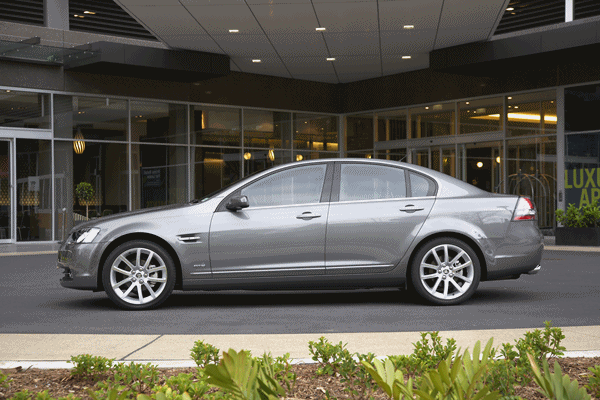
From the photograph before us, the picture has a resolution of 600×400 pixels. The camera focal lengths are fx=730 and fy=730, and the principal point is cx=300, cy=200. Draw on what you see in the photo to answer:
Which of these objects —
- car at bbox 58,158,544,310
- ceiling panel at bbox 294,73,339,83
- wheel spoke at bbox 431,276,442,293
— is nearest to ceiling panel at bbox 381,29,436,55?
ceiling panel at bbox 294,73,339,83

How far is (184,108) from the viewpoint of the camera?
23.7m

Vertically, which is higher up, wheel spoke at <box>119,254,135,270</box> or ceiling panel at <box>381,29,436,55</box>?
ceiling panel at <box>381,29,436,55</box>

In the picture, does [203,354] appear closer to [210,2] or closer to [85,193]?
[210,2]

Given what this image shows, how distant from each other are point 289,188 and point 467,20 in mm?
11942

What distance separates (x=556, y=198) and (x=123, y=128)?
516 inches

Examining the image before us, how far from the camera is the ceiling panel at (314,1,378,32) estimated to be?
16.8m

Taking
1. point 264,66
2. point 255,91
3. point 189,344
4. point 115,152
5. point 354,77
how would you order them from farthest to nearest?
point 354,77 < point 255,91 < point 264,66 < point 115,152 < point 189,344

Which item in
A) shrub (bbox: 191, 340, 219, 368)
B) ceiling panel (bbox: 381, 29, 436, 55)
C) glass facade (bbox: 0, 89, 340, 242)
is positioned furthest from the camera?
glass facade (bbox: 0, 89, 340, 242)

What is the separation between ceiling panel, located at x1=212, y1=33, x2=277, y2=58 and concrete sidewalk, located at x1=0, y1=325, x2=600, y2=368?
14705 millimetres

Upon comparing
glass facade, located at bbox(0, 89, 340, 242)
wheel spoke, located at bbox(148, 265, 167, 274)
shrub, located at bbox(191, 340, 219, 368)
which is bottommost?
shrub, located at bbox(191, 340, 219, 368)

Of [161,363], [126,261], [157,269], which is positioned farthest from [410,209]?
[161,363]

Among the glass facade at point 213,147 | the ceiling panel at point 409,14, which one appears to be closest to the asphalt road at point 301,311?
the ceiling panel at point 409,14

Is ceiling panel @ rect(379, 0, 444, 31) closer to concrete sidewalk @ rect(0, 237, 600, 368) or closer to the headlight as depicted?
the headlight

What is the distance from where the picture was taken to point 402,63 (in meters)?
23.3
